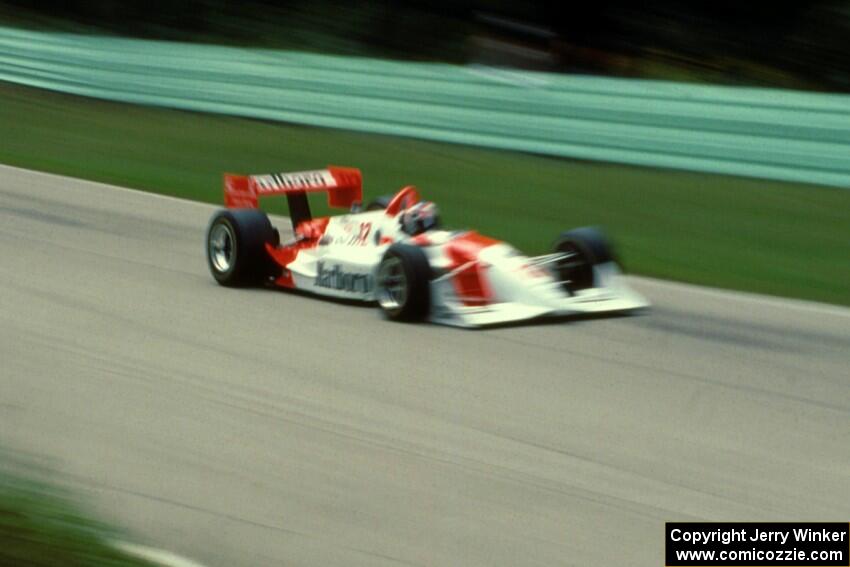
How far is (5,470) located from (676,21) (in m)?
22.3

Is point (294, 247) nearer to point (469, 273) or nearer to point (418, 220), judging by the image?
point (418, 220)

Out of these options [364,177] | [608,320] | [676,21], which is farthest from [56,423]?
[676,21]

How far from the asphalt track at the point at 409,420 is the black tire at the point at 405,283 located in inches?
5.3

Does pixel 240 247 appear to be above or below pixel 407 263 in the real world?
above

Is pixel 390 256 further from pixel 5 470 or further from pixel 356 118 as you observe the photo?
pixel 356 118

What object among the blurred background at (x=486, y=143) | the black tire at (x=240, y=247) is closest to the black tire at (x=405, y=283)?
the blurred background at (x=486, y=143)

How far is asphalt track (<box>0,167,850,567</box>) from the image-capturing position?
5.43 metres

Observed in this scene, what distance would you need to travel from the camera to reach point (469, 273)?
8.90m

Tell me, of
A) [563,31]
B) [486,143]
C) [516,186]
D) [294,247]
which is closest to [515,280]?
[294,247]

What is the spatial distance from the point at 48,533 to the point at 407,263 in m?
4.87

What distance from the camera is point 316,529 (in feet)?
17.6

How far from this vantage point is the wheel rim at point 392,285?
8984 mm

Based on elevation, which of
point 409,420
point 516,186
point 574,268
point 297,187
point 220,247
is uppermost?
point 516,186

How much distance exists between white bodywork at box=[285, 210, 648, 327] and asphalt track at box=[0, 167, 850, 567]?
5.3 inches
